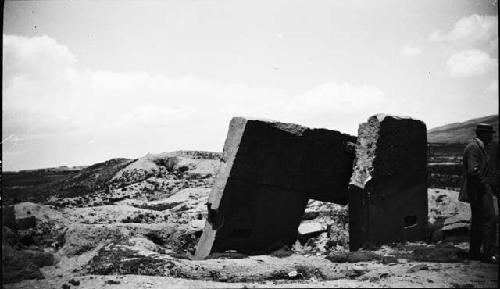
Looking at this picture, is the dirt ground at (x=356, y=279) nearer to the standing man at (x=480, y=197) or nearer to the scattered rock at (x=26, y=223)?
the standing man at (x=480, y=197)

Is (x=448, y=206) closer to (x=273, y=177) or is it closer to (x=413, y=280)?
(x=273, y=177)

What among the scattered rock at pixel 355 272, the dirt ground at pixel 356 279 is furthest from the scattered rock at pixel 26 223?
the scattered rock at pixel 355 272

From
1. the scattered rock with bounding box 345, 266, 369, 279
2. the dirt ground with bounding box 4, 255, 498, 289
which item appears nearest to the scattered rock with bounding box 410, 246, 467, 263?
the dirt ground with bounding box 4, 255, 498, 289

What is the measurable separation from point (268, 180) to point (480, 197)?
4.03 metres

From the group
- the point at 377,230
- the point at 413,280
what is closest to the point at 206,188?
the point at 377,230

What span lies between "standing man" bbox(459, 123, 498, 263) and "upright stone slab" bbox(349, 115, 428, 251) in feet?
6.69

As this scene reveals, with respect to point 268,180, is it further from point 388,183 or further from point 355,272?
point 355,272

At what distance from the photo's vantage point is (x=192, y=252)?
30.3 ft

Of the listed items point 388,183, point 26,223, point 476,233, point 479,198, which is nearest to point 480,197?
point 479,198

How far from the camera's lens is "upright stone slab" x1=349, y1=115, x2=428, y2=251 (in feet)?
25.2

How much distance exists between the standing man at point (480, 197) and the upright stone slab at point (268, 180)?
301cm

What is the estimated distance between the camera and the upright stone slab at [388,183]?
25.2 feet

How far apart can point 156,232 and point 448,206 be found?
7.91 metres

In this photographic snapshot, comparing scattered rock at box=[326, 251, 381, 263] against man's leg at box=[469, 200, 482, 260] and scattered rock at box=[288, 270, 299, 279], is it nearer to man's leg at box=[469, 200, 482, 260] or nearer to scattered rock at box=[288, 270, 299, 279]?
scattered rock at box=[288, 270, 299, 279]
